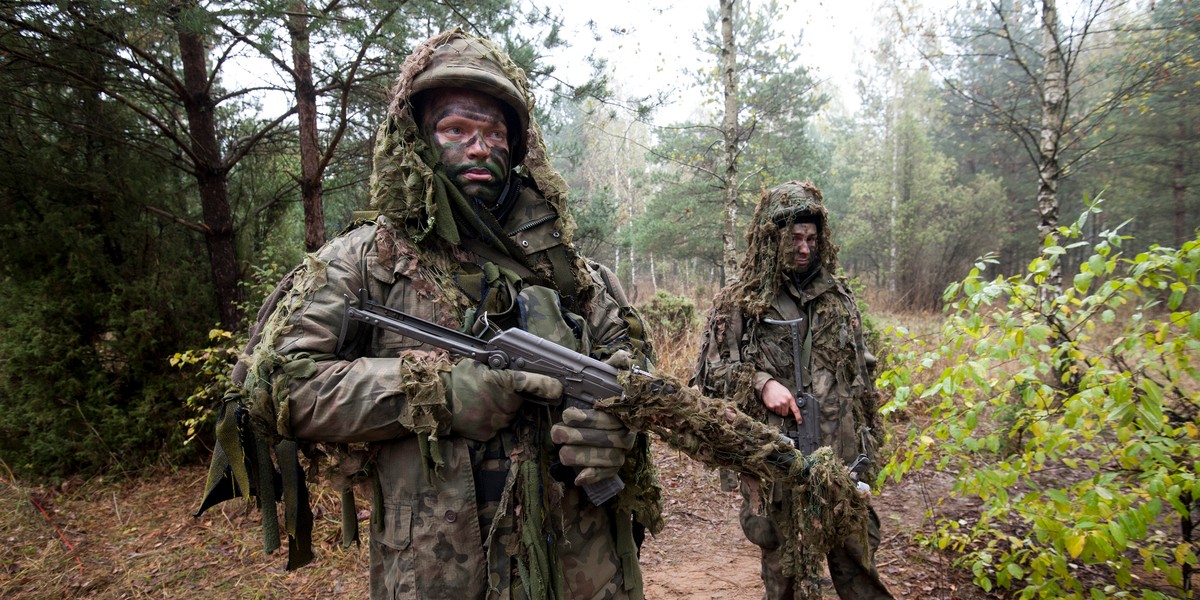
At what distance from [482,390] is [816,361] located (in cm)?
248

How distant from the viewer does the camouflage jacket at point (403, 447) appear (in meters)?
1.55

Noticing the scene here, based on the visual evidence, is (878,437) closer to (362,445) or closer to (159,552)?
(362,445)

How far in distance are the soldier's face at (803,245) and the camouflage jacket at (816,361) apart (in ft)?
0.36

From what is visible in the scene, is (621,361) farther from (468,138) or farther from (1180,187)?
(1180,187)

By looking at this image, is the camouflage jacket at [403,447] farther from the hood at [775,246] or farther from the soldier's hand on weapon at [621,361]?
the hood at [775,246]

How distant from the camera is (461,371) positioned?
1.64 metres

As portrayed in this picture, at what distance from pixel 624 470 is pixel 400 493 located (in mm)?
773

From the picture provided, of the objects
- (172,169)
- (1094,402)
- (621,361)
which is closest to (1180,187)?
(1094,402)

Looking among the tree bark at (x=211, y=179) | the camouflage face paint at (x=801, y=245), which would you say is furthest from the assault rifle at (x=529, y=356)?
the tree bark at (x=211, y=179)

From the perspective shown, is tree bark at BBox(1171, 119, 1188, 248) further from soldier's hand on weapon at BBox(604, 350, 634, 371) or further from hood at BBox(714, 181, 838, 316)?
soldier's hand on weapon at BBox(604, 350, 634, 371)

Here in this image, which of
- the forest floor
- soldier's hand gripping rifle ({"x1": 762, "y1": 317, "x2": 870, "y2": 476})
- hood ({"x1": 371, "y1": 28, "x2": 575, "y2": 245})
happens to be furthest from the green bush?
hood ({"x1": 371, "y1": 28, "x2": 575, "y2": 245})

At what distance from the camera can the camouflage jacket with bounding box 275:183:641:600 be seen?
1552 mm

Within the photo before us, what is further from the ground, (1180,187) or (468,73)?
(1180,187)

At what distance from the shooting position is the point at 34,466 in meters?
5.38
